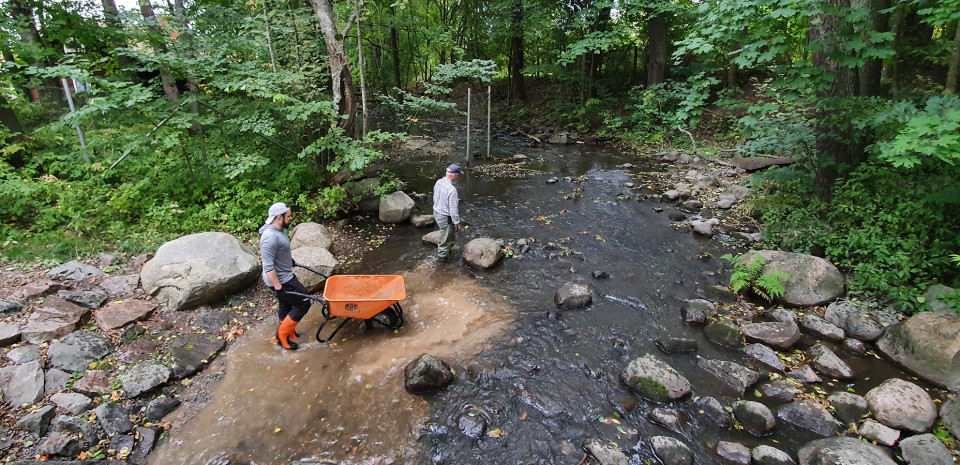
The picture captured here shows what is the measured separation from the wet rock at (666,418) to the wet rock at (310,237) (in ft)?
19.4

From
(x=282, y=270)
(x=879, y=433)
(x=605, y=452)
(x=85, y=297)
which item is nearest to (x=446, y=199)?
(x=282, y=270)

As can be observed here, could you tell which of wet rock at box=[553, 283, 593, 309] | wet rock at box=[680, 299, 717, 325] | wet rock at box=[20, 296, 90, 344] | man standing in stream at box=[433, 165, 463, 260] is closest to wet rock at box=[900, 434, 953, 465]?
wet rock at box=[680, 299, 717, 325]

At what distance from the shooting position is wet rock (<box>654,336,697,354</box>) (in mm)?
5309

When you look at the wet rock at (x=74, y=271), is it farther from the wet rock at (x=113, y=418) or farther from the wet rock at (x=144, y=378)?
the wet rock at (x=113, y=418)

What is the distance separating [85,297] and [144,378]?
6.12ft

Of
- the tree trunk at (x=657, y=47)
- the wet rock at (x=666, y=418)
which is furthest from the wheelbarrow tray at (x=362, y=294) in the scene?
the tree trunk at (x=657, y=47)

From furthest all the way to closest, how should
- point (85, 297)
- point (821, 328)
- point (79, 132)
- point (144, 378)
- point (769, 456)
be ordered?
point (79, 132)
point (821, 328)
point (85, 297)
point (144, 378)
point (769, 456)

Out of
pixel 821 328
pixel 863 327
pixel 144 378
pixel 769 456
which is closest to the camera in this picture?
pixel 769 456

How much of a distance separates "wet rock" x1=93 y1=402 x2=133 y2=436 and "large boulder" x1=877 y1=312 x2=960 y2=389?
8.62 meters

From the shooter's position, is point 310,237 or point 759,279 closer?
point 759,279

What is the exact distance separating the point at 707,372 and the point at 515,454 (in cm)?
268

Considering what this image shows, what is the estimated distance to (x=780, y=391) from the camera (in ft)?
15.1

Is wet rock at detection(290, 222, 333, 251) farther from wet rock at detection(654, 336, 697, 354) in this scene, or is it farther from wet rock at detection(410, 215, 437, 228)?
wet rock at detection(654, 336, 697, 354)

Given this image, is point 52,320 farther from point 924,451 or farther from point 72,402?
point 924,451
